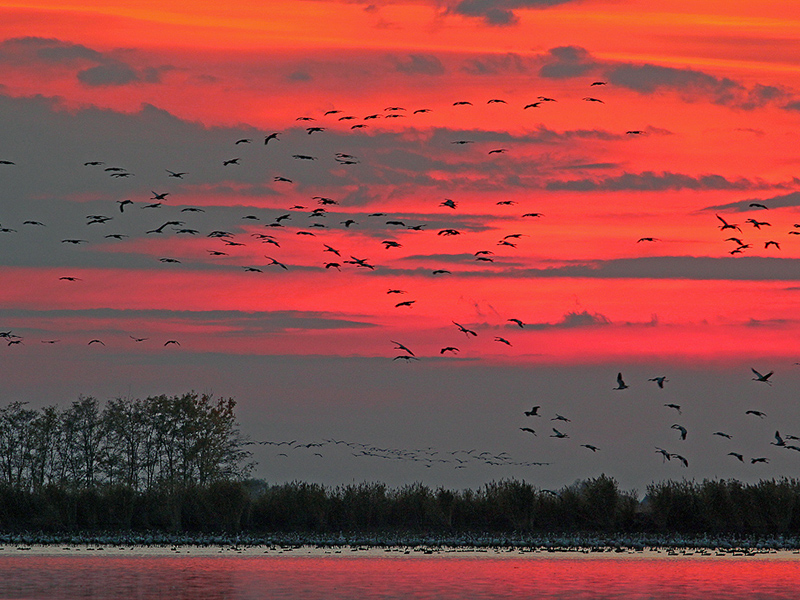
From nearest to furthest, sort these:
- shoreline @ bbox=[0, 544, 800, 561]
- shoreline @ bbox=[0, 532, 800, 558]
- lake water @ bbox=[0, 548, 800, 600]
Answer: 1. lake water @ bbox=[0, 548, 800, 600]
2. shoreline @ bbox=[0, 544, 800, 561]
3. shoreline @ bbox=[0, 532, 800, 558]

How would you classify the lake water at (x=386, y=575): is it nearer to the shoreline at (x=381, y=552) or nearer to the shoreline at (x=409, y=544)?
→ the shoreline at (x=381, y=552)

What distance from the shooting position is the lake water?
4241 centimetres

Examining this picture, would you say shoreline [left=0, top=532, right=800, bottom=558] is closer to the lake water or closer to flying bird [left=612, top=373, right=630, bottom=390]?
the lake water

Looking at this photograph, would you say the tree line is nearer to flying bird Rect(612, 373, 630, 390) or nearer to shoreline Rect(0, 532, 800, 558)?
shoreline Rect(0, 532, 800, 558)

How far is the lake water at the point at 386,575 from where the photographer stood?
42406 millimetres

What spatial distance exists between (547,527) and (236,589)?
33.6m

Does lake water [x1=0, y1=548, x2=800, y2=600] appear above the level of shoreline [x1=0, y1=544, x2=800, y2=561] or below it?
below

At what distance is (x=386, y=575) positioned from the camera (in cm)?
4978

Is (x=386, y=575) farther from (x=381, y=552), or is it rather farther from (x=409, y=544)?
(x=409, y=544)

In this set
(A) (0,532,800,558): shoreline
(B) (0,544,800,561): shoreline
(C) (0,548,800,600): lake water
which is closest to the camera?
(C) (0,548,800,600): lake water

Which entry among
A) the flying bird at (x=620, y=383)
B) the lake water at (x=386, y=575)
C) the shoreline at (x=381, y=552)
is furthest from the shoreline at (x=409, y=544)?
the flying bird at (x=620, y=383)

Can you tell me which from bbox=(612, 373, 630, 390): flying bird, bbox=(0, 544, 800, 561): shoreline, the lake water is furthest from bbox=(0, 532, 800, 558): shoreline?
bbox=(612, 373, 630, 390): flying bird

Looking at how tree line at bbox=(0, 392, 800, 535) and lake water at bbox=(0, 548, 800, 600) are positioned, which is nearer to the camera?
lake water at bbox=(0, 548, 800, 600)

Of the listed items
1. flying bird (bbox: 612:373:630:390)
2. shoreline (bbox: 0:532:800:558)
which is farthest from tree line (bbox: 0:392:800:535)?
flying bird (bbox: 612:373:630:390)
